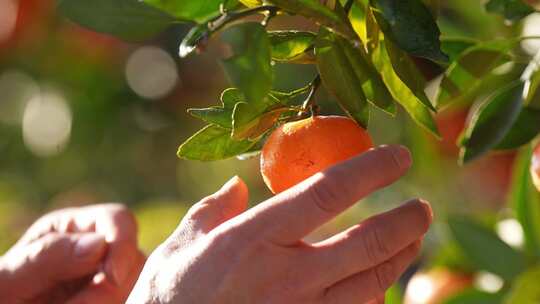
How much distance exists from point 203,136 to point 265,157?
1.6 inches

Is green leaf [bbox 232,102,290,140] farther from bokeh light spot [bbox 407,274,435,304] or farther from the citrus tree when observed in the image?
bokeh light spot [bbox 407,274,435,304]

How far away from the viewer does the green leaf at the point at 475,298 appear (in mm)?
1056

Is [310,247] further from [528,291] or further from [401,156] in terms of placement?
[528,291]

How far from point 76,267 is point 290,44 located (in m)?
0.50

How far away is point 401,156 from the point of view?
64 cm

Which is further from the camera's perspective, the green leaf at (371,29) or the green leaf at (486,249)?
the green leaf at (486,249)

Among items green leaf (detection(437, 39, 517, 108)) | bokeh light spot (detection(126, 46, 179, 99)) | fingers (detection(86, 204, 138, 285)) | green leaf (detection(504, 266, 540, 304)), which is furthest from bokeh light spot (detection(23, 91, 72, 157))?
green leaf (detection(437, 39, 517, 108))

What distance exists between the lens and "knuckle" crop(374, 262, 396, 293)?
0.66 m

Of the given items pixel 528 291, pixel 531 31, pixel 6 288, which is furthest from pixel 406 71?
pixel 6 288

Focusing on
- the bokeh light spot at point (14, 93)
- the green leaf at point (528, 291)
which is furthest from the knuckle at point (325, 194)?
the bokeh light spot at point (14, 93)

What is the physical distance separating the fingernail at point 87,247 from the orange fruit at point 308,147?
16.7 inches

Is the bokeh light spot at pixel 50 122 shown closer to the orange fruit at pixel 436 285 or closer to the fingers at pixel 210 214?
the orange fruit at pixel 436 285

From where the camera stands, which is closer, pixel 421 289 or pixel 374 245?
pixel 374 245

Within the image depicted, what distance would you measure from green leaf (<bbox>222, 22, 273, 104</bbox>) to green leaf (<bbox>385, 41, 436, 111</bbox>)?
11cm
